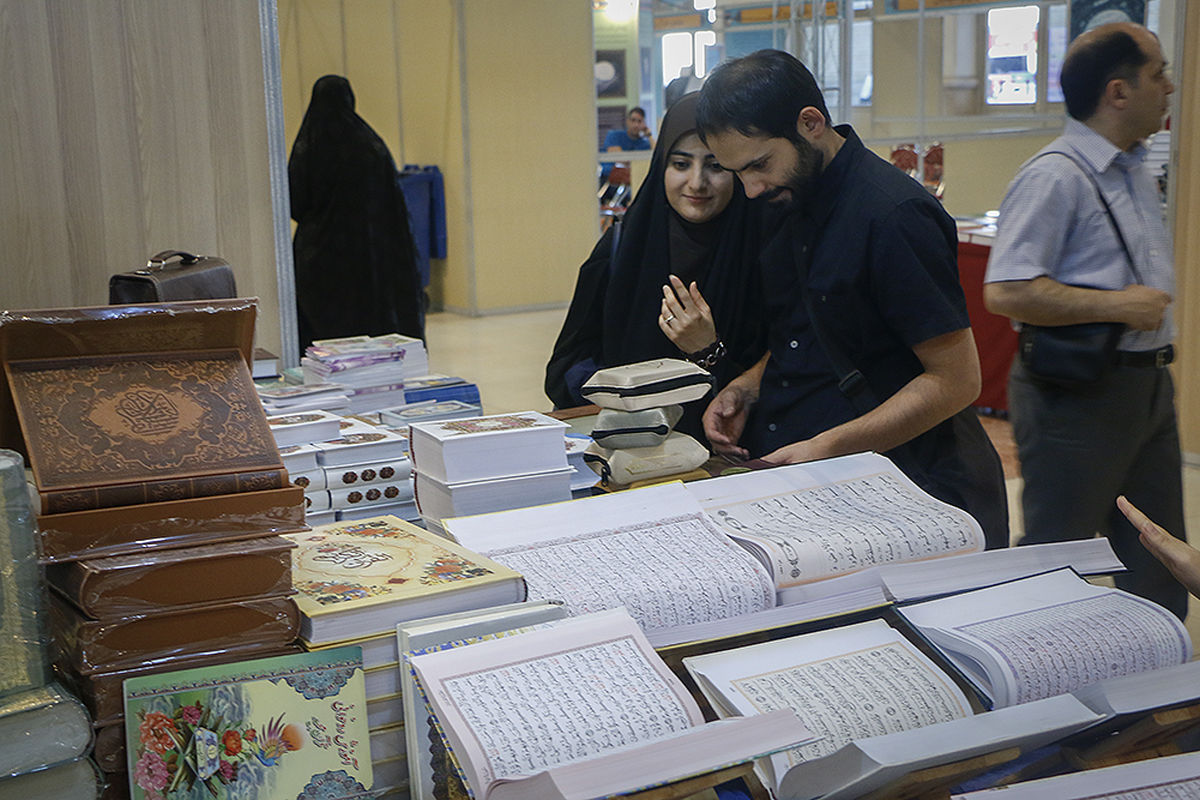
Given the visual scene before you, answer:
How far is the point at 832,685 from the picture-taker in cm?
117

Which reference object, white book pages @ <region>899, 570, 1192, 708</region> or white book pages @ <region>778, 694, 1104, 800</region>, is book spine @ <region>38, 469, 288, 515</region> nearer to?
white book pages @ <region>778, 694, 1104, 800</region>

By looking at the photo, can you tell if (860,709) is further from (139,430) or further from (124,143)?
(124,143)

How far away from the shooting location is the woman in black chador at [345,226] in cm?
483

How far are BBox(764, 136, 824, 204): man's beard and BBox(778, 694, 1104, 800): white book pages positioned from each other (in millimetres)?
1185

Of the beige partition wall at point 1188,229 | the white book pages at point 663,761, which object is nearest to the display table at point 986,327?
the beige partition wall at point 1188,229

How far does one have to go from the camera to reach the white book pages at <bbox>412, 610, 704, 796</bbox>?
3.28 feet

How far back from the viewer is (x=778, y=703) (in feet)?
3.67

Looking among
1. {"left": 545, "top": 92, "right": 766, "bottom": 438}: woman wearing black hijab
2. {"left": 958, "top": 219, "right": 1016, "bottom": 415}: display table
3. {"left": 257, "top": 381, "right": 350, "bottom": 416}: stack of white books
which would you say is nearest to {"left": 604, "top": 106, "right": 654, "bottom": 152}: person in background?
{"left": 958, "top": 219, "right": 1016, "bottom": 415}: display table

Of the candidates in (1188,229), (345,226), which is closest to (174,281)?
(345,226)

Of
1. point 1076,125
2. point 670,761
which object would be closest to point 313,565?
point 670,761

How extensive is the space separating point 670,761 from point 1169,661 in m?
0.65

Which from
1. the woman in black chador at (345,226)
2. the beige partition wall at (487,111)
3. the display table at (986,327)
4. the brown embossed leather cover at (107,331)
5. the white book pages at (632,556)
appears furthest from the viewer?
the beige partition wall at (487,111)

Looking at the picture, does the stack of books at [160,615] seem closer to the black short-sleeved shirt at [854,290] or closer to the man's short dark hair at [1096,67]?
the black short-sleeved shirt at [854,290]

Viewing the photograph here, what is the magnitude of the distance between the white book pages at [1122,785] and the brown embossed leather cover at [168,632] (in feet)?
2.17
